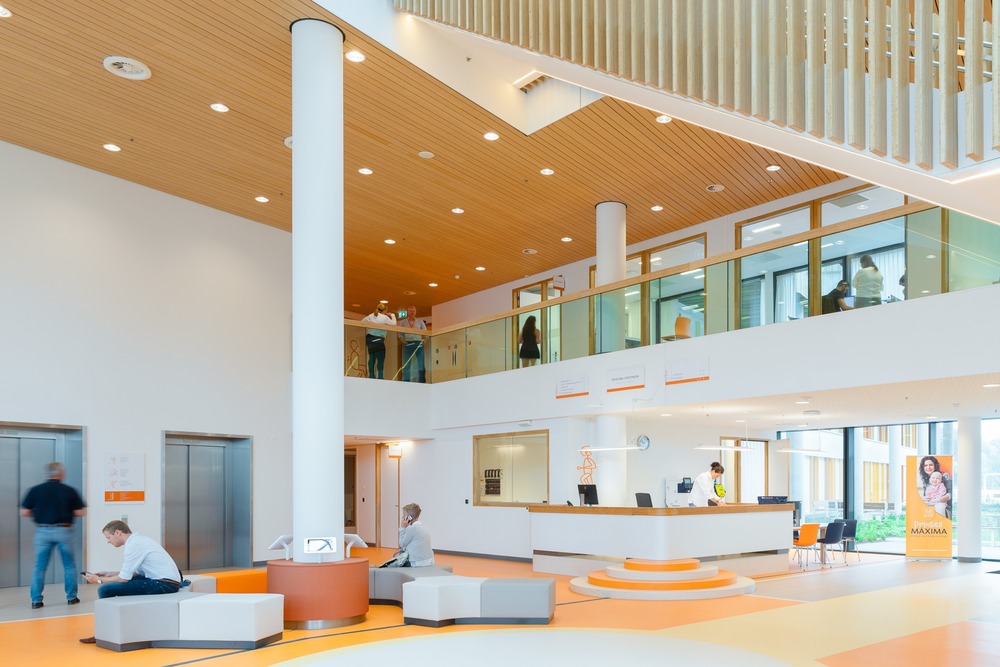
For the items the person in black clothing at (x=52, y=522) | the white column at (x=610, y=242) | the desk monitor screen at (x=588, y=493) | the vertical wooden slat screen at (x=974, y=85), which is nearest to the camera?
the vertical wooden slat screen at (x=974, y=85)

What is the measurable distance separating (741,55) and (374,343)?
11972 millimetres

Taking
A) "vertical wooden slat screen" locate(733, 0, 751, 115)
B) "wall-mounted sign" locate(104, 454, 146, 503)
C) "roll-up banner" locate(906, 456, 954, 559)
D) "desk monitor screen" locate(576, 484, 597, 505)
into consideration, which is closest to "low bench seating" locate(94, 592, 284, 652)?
"wall-mounted sign" locate(104, 454, 146, 503)

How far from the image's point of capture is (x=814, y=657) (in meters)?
6.92

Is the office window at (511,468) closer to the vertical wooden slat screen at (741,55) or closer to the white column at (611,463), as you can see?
the white column at (611,463)

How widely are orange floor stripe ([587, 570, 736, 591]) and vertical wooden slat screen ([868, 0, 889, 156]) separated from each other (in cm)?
771

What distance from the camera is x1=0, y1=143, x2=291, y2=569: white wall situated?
1184cm

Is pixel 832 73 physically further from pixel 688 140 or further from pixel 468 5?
pixel 688 140

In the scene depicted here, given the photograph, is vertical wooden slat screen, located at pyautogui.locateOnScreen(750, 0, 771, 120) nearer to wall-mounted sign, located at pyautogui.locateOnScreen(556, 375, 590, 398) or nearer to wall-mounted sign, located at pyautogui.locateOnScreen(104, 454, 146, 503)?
wall-mounted sign, located at pyautogui.locateOnScreen(556, 375, 590, 398)

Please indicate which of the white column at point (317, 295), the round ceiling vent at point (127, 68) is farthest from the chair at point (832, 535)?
the round ceiling vent at point (127, 68)

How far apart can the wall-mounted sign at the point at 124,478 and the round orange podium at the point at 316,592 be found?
209 inches

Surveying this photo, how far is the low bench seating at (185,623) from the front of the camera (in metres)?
7.20

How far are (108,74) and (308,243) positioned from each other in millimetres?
3600

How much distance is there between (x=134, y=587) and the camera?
26.0 ft

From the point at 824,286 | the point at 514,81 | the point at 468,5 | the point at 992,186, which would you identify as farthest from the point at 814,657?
the point at 514,81
